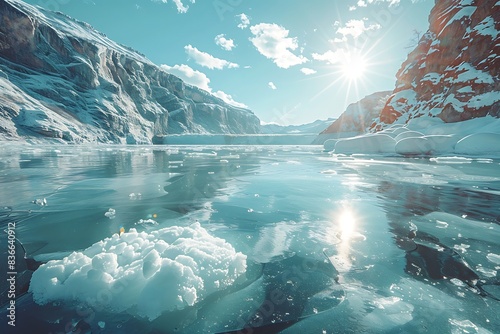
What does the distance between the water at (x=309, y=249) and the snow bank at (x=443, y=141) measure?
577 inches

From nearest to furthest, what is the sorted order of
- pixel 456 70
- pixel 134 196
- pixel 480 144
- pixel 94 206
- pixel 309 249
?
pixel 309 249
pixel 94 206
pixel 134 196
pixel 480 144
pixel 456 70

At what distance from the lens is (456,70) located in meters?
25.9

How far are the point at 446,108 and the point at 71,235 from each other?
109 feet

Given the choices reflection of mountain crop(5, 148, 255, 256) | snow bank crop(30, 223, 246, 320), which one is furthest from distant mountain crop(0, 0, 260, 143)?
snow bank crop(30, 223, 246, 320)

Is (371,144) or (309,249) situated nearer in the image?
(309,249)

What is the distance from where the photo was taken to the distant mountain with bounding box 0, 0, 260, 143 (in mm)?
39500

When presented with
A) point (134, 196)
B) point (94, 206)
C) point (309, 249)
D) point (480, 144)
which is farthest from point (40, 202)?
point (480, 144)

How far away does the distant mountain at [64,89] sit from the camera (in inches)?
1555

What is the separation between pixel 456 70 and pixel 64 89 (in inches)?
Answer: 2791

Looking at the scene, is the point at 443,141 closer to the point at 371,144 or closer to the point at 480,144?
the point at 480,144

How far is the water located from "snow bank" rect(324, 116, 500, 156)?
14664mm

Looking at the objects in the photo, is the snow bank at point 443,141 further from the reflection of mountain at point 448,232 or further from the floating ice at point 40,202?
the floating ice at point 40,202

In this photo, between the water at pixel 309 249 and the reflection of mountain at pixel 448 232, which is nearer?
the water at pixel 309 249

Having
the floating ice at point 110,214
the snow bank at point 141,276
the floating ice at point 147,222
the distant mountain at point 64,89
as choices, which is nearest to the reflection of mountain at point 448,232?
the snow bank at point 141,276
